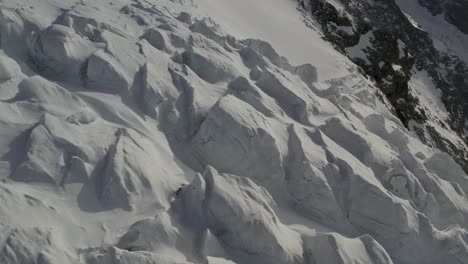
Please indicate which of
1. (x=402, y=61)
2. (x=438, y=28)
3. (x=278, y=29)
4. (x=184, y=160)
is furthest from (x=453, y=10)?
(x=184, y=160)

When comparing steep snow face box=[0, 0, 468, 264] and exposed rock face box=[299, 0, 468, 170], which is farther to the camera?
exposed rock face box=[299, 0, 468, 170]

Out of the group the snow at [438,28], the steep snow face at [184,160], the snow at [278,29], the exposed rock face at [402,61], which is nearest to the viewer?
the steep snow face at [184,160]

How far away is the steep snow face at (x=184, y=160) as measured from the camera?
10930 mm

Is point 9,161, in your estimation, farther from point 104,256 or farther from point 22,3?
point 22,3

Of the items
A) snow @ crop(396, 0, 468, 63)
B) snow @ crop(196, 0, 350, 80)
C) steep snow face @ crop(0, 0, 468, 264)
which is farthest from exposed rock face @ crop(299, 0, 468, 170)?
steep snow face @ crop(0, 0, 468, 264)

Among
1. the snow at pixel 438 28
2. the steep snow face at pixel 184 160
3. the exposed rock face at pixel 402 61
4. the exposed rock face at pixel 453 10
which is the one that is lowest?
the steep snow face at pixel 184 160

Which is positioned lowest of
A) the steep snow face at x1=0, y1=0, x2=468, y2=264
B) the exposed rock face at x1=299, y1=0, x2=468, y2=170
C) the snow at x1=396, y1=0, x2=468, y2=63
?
the steep snow face at x1=0, y1=0, x2=468, y2=264

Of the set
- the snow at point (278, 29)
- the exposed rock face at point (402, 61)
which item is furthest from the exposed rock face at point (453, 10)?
the snow at point (278, 29)

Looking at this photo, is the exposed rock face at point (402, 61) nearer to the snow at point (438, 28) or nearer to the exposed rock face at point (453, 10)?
the snow at point (438, 28)

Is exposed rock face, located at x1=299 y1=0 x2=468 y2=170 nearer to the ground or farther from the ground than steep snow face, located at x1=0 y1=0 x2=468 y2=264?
farther from the ground

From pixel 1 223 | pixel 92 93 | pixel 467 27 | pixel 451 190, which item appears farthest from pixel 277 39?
pixel 467 27

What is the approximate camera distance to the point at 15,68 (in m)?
13.8

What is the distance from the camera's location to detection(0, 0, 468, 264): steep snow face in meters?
10.9

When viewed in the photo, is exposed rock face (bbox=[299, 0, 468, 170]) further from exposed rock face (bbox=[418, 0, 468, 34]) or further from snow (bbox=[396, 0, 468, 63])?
exposed rock face (bbox=[418, 0, 468, 34])
